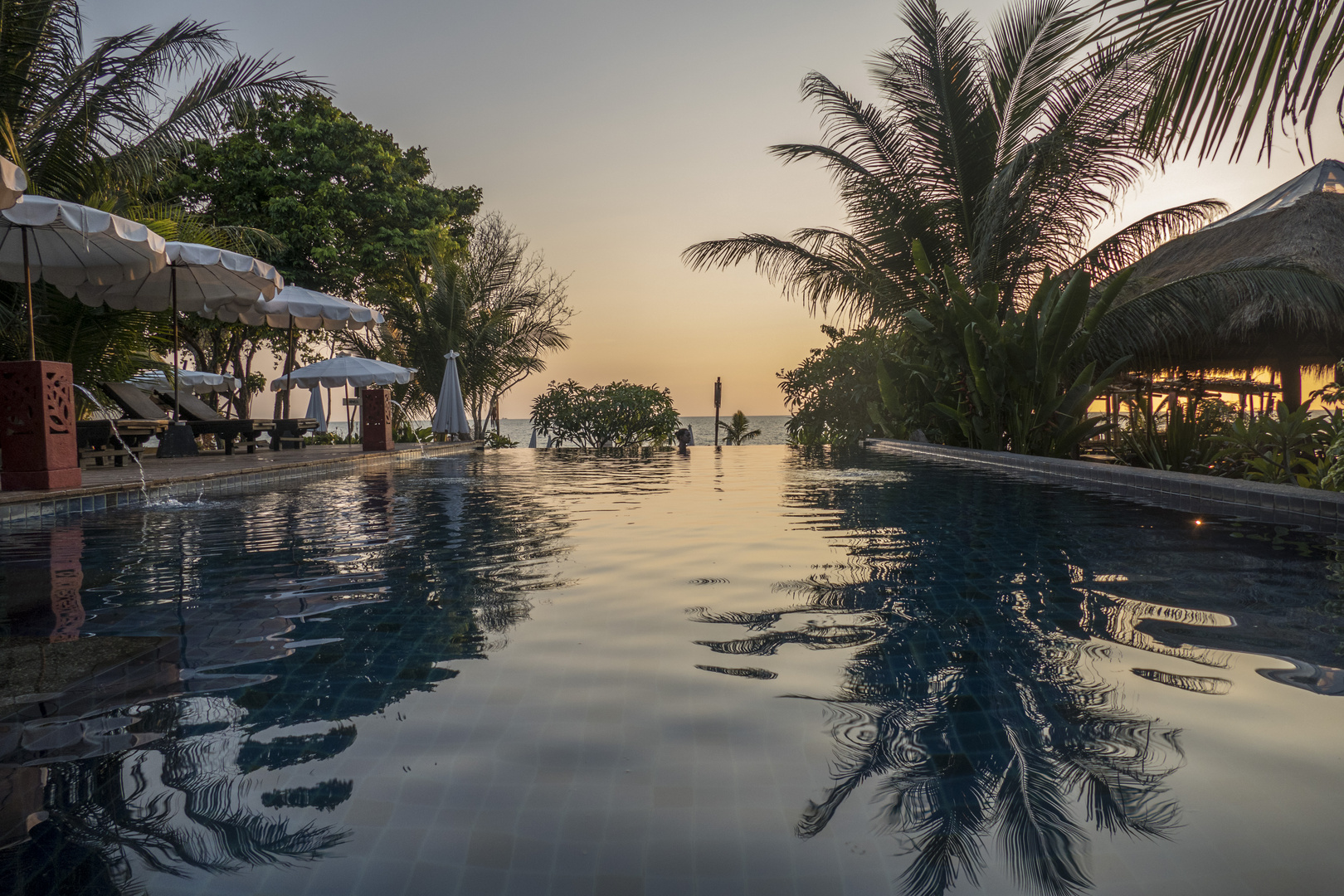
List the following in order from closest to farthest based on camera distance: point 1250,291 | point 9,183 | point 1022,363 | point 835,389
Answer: point 9,183, point 1022,363, point 1250,291, point 835,389

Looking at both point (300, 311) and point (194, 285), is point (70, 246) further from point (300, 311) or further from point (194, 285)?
point (300, 311)

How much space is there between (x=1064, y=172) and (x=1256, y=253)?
173 inches

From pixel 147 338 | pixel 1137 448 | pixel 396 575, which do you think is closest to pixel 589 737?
pixel 396 575

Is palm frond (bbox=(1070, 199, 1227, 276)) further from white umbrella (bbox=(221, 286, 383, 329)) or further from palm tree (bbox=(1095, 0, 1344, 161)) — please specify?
white umbrella (bbox=(221, 286, 383, 329))

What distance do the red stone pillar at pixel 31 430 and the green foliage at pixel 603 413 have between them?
12400 millimetres

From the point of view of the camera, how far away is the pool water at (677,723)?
1.59m

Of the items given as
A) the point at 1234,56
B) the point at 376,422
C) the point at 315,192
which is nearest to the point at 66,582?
the point at 1234,56

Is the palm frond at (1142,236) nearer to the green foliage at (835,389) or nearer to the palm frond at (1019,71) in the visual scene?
the palm frond at (1019,71)

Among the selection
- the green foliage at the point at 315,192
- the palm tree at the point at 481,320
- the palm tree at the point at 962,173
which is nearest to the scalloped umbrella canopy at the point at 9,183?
the palm tree at the point at 962,173

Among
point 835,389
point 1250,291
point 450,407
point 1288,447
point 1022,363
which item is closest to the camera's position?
point 1288,447

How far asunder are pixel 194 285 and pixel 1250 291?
14.9 meters

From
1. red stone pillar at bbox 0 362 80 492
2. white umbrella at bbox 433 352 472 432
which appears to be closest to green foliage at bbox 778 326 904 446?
white umbrella at bbox 433 352 472 432

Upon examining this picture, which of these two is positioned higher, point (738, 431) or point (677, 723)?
point (738, 431)

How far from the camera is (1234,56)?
2836 millimetres
